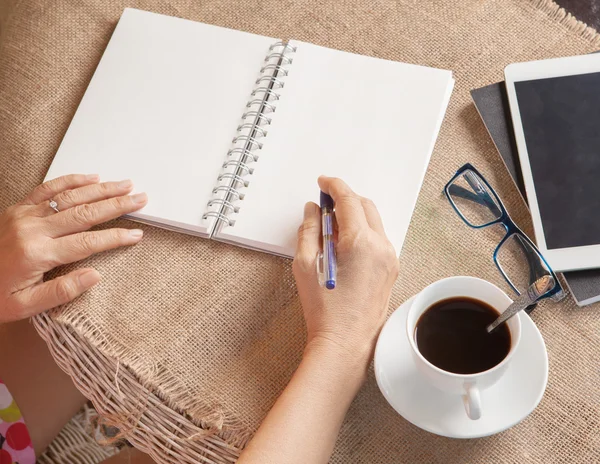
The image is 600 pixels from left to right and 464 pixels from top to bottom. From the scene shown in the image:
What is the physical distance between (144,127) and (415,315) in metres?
0.48

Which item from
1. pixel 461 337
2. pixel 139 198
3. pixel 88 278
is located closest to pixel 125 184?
pixel 139 198

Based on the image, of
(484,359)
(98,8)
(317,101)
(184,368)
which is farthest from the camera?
(98,8)

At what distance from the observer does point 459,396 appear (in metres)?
0.70

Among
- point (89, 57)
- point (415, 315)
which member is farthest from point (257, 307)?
point (89, 57)

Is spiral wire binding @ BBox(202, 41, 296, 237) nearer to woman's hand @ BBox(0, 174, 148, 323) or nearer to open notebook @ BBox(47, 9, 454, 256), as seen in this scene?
open notebook @ BBox(47, 9, 454, 256)

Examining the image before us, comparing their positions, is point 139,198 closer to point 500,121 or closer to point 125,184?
point 125,184

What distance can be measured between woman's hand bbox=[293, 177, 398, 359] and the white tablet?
0.20 m

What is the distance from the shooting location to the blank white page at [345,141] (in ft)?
2.74

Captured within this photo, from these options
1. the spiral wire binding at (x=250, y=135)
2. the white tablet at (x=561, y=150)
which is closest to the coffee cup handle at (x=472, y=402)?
the white tablet at (x=561, y=150)

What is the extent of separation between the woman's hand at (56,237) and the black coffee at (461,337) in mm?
403

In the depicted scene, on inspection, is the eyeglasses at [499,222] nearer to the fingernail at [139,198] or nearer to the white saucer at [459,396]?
the white saucer at [459,396]

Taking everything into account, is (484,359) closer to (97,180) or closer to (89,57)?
(97,180)


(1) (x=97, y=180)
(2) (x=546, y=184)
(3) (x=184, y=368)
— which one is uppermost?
(2) (x=546, y=184)

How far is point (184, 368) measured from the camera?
791 mm
